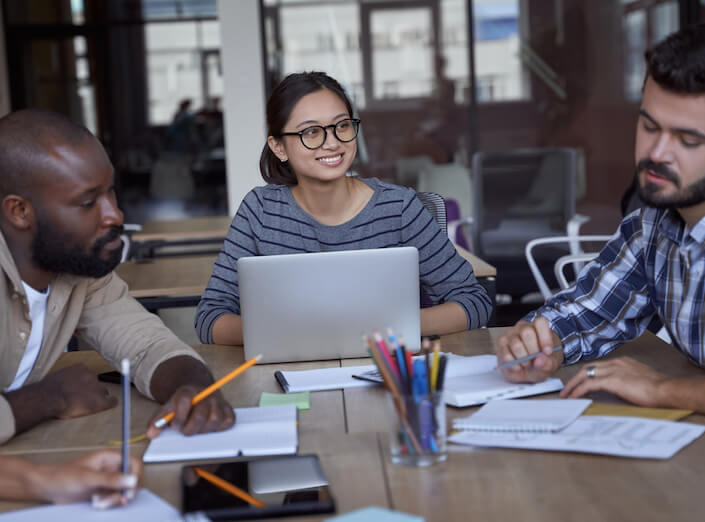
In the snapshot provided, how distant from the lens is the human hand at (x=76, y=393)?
1573mm

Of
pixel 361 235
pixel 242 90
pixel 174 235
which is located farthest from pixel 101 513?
pixel 242 90

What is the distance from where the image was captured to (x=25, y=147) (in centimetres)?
160

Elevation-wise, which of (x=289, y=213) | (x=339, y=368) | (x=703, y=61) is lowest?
(x=339, y=368)

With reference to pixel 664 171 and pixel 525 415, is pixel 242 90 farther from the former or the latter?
pixel 525 415

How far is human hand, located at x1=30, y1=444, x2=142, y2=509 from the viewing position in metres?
1.13

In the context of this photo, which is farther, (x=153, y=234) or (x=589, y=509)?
(x=153, y=234)

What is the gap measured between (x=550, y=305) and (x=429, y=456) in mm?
830

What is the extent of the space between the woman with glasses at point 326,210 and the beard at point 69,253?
0.68 metres

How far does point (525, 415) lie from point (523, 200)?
3.36 m

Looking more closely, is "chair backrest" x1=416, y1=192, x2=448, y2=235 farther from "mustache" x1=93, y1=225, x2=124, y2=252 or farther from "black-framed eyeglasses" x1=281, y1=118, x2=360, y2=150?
"mustache" x1=93, y1=225, x2=124, y2=252

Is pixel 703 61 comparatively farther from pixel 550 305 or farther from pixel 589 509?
pixel 589 509

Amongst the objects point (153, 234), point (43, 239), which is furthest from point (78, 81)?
point (43, 239)

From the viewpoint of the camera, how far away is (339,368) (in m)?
1.83

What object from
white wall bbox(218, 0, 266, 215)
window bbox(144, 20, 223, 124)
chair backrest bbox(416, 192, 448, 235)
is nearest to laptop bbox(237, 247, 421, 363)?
chair backrest bbox(416, 192, 448, 235)
